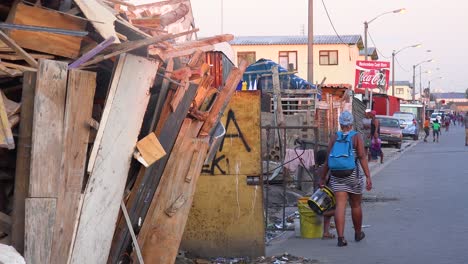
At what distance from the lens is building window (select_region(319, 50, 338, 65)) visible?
64.6 metres

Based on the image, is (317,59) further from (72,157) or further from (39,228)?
(39,228)

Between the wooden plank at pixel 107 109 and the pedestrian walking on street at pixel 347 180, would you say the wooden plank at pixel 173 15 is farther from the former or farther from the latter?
the pedestrian walking on street at pixel 347 180

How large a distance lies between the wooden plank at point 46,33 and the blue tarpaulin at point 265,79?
631 inches

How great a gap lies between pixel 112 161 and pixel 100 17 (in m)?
1.12

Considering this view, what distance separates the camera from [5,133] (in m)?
5.11

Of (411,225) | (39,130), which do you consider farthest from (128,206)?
(411,225)

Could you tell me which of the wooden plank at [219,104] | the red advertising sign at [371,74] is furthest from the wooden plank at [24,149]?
the red advertising sign at [371,74]

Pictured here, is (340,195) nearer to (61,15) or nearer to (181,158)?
(181,158)

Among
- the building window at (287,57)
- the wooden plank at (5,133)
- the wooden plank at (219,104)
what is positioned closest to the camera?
the wooden plank at (5,133)

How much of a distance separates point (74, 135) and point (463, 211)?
916 cm

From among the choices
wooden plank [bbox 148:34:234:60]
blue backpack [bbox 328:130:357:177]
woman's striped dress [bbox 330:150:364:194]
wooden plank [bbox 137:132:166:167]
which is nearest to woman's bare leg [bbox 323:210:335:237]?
woman's striped dress [bbox 330:150:364:194]

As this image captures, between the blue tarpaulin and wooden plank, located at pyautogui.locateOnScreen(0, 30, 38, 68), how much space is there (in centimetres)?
1647

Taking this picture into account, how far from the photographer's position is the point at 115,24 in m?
6.55

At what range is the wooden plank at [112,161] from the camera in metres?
5.84
